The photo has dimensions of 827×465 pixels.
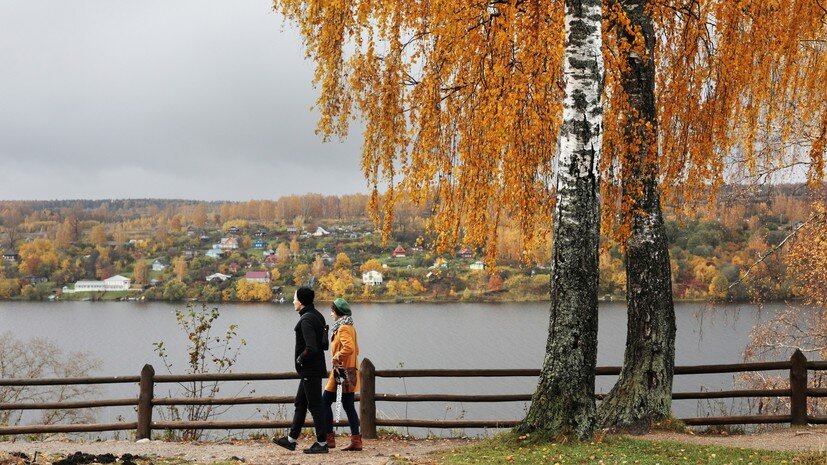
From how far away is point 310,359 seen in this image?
884cm

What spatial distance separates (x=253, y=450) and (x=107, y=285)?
100m

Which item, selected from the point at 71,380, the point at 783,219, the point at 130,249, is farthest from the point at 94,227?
the point at 71,380

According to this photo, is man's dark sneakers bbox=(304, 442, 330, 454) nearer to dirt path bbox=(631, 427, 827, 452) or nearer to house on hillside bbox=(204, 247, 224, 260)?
dirt path bbox=(631, 427, 827, 452)

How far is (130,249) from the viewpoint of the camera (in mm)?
118562

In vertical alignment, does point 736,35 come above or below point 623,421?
above

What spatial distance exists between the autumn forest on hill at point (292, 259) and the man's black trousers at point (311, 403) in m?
34.5

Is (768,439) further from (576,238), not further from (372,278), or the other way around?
(372,278)

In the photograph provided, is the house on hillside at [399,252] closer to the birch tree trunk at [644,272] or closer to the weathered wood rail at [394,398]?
the weathered wood rail at [394,398]

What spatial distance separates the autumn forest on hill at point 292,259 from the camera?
58094 mm

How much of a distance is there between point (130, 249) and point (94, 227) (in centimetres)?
2421

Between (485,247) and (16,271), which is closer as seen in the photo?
(485,247)

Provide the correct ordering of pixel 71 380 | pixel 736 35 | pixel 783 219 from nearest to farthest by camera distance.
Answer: pixel 736 35, pixel 71 380, pixel 783 219

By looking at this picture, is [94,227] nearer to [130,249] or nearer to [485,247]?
[130,249]

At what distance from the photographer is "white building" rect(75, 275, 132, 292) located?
10262cm
